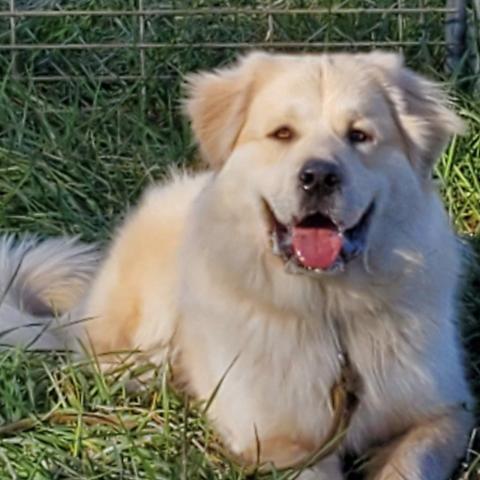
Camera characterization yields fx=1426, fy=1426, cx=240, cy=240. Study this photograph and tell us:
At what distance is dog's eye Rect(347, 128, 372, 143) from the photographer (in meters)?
3.21

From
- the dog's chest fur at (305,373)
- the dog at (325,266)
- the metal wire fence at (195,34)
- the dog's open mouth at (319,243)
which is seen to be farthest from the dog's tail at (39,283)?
the metal wire fence at (195,34)

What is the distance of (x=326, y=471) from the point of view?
322 centimetres

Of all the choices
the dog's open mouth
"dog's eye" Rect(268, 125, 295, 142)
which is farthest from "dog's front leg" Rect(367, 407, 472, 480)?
"dog's eye" Rect(268, 125, 295, 142)

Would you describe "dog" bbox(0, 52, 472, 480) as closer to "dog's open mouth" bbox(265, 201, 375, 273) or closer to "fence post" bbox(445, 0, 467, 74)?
"dog's open mouth" bbox(265, 201, 375, 273)

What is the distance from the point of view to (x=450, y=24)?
546cm

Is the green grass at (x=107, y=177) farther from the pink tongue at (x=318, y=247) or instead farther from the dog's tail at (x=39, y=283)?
the pink tongue at (x=318, y=247)

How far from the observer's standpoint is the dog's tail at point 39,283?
3.91 meters

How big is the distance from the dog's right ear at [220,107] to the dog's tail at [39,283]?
0.81m

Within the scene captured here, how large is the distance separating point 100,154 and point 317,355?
6.29 ft

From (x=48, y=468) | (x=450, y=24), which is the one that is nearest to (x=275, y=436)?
(x=48, y=468)

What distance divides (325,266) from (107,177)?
1.91 meters

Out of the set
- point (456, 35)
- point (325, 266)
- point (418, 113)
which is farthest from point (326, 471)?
point (456, 35)

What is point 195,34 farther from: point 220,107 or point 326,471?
point 326,471

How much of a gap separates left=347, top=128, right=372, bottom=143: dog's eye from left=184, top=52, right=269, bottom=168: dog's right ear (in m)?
0.29
